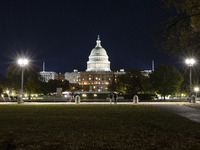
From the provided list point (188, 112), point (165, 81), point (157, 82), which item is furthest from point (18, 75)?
point (188, 112)

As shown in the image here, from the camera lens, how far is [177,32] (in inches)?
574

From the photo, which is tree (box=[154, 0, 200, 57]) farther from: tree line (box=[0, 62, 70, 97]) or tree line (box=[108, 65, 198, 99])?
A: tree line (box=[0, 62, 70, 97])

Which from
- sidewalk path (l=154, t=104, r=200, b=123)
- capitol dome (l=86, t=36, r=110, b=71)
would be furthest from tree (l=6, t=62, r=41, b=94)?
capitol dome (l=86, t=36, r=110, b=71)

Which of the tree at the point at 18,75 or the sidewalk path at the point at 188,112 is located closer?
the sidewalk path at the point at 188,112

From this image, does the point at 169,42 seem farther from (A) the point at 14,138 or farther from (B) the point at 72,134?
(A) the point at 14,138

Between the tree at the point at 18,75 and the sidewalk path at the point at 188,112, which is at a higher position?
the tree at the point at 18,75

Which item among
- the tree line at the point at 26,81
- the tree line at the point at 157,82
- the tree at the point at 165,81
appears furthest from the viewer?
the tree line at the point at 26,81

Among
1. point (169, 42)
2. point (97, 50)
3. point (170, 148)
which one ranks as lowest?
point (170, 148)

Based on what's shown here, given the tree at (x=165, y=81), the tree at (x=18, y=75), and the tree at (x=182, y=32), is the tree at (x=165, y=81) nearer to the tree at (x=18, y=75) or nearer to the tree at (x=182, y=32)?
the tree at (x=18, y=75)

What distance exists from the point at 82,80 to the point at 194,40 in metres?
176

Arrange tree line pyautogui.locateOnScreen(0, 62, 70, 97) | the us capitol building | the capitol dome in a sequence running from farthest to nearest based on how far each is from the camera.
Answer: the capitol dome < the us capitol building < tree line pyautogui.locateOnScreen(0, 62, 70, 97)

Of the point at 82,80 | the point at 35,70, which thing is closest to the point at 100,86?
the point at 82,80

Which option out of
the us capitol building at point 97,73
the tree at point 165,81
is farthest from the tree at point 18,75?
the us capitol building at point 97,73

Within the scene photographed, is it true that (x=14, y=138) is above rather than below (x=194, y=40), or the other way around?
below
